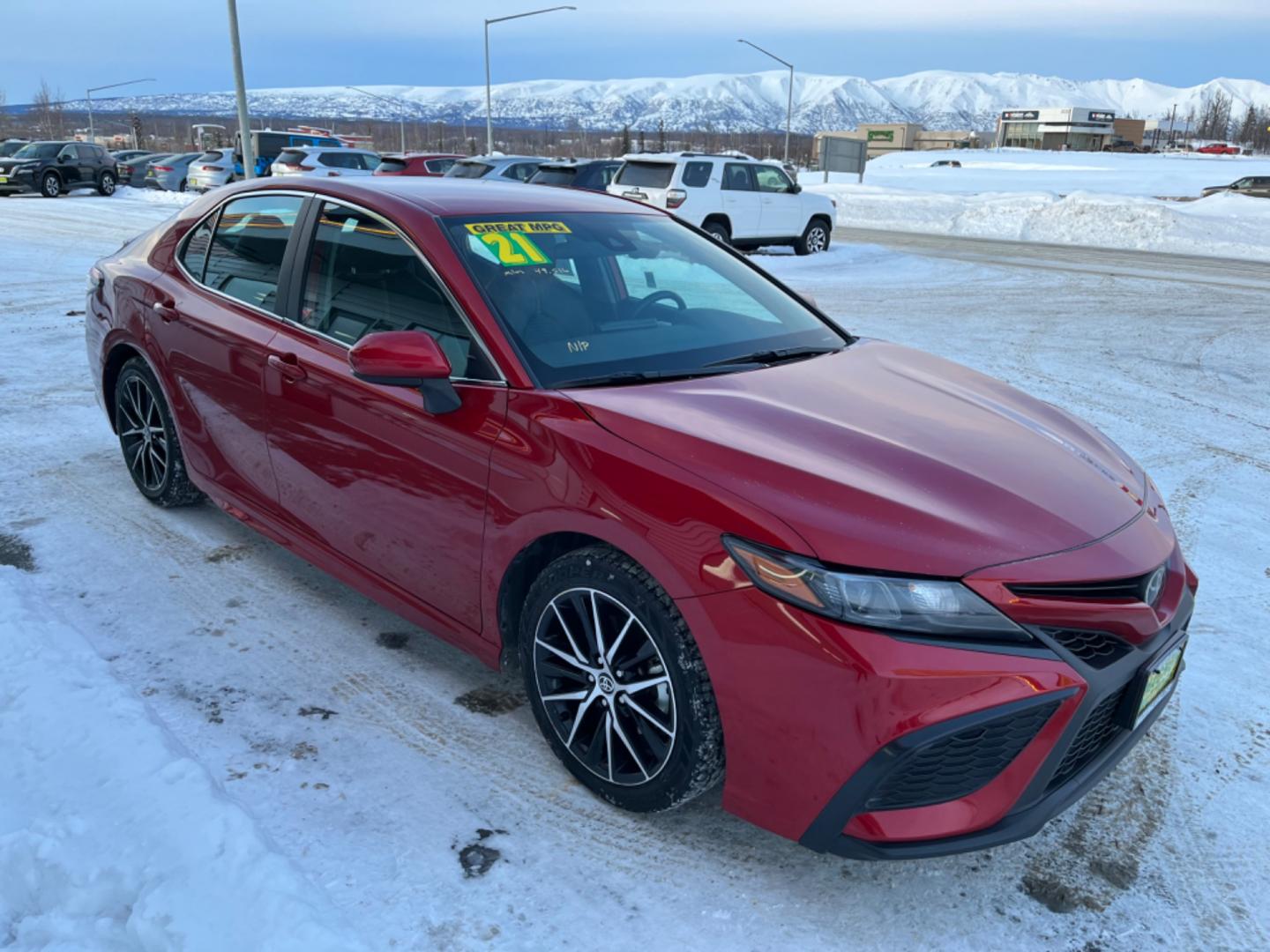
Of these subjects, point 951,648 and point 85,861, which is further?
point 85,861

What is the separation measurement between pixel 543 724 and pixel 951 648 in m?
1.27

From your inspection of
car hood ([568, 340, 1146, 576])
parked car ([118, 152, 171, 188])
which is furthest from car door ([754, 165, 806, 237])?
parked car ([118, 152, 171, 188])

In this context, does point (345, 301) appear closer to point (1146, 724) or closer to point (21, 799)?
point (21, 799)

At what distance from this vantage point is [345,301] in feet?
11.1

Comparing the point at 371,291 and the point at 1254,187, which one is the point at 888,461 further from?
the point at 1254,187

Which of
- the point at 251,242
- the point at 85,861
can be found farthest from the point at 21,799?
the point at 251,242

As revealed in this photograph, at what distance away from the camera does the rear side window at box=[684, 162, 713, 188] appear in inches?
656

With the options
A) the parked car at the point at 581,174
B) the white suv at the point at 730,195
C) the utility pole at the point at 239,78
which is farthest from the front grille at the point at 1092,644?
the utility pole at the point at 239,78

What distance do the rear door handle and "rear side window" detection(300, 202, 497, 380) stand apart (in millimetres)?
973

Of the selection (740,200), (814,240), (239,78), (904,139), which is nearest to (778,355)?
(740,200)

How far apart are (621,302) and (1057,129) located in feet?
546

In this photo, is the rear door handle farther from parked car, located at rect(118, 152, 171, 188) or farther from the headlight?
parked car, located at rect(118, 152, 171, 188)

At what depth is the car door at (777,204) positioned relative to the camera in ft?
56.9

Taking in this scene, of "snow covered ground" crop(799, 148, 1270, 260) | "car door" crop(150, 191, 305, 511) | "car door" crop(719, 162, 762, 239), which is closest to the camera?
"car door" crop(150, 191, 305, 511)
